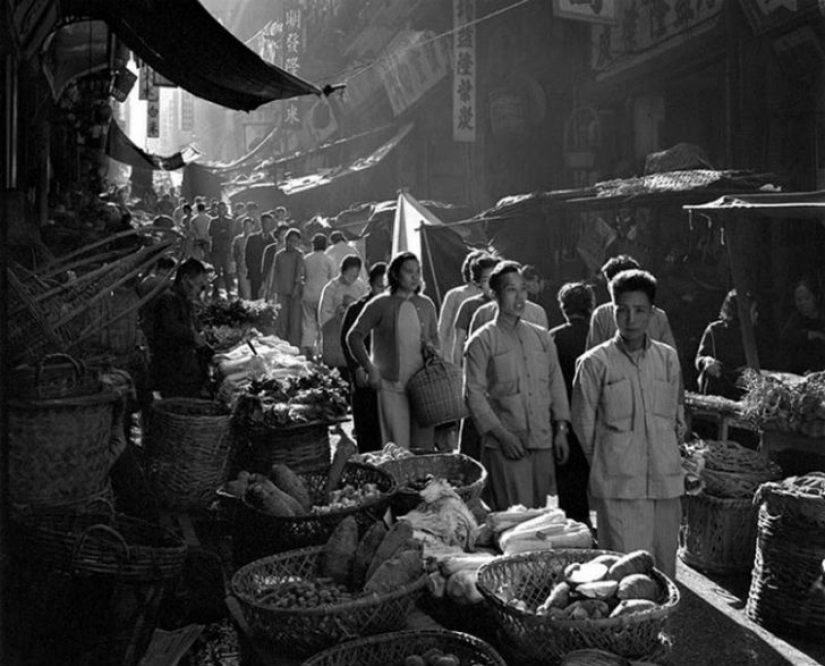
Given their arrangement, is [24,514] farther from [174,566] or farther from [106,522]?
[174,566]

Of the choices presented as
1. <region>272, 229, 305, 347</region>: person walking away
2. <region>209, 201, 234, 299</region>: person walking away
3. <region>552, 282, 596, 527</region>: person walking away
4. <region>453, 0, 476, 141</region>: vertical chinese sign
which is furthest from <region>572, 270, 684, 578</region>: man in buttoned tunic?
<region>453, 0, 476, 141</region>: vertical chinese sign

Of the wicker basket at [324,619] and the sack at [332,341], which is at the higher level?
the sack at [332,341]

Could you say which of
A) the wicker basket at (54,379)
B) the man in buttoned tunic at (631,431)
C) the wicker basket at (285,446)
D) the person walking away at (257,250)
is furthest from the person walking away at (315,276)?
the wicker basket at (54,379)

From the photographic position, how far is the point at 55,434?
156 inches

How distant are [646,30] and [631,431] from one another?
13.5m

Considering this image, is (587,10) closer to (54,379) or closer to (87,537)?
(54,379)

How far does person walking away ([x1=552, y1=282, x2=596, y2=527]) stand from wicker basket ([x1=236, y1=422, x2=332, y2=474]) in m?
1.80

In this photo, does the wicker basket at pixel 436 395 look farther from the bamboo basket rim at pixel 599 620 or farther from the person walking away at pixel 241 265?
the person walking away at pixel 241 265

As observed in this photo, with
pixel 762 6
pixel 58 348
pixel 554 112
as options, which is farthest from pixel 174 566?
pixel 554 112

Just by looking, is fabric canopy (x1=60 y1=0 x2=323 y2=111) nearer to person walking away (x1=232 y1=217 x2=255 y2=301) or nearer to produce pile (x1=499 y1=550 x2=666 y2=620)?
produce pile (x1=499 y1=550 x2=666 y2=620)

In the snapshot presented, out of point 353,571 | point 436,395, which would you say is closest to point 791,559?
point 436,395

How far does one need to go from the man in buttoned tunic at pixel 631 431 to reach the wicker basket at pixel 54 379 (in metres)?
2.68

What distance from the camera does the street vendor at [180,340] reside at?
7676mm

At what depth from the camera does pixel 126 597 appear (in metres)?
3.48
